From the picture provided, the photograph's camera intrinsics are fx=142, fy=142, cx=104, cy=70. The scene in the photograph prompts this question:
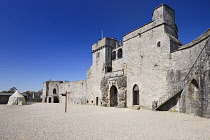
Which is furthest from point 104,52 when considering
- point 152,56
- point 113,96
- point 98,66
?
point 152,56

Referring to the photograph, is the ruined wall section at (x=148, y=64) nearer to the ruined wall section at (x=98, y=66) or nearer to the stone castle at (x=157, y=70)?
the stone castle at (x=157, y=70)

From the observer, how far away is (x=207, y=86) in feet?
26.4

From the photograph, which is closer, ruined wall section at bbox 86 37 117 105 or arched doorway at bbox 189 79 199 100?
arched doorway at bbox 189 79 199 100

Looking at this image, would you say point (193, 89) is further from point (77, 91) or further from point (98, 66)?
point (77, 91)

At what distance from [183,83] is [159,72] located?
2.46 meters

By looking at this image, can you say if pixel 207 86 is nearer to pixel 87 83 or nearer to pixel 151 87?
pixel 151 87

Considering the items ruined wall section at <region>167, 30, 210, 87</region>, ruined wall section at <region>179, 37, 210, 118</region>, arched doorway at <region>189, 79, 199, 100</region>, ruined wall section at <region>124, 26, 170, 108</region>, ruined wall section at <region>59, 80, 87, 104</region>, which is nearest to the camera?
ruined wall section at <region>179, 37, 210, 118</region>

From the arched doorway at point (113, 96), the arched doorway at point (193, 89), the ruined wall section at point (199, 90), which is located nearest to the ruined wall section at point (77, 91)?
the arched doorway at point (113, 96)

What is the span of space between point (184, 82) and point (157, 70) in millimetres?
2785

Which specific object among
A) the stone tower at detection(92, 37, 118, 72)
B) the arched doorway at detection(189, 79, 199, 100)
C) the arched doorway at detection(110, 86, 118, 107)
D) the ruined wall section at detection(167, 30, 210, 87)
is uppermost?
the stone tower at detection(92, 37, 118, 72)

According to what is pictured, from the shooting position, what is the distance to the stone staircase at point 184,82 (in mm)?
8568

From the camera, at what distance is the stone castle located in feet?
29.8

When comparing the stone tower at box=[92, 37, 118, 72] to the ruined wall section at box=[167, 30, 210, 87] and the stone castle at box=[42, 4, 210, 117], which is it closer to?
the stone castle at box=[42, 4, 210, 117]

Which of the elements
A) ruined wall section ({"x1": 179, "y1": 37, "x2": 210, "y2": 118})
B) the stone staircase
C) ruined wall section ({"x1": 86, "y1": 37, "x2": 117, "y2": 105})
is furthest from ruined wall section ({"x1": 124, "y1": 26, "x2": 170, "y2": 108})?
ruined wall section ({"x1": 86, "y1": 37, "x2": 117, "y2": 105})
